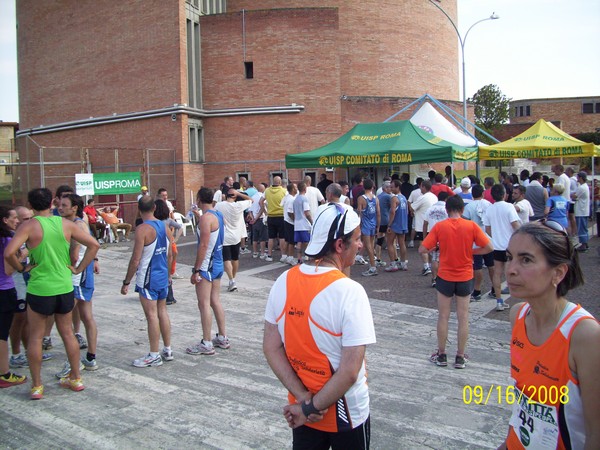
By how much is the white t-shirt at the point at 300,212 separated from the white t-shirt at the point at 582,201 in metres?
7.48

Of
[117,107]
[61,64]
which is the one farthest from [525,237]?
[61,64]

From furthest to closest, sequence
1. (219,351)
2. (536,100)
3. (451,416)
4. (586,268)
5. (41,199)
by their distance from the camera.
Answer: (536,100), (586,268), (219,351), (41,199), (451,416)

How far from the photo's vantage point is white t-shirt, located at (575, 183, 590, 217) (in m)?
14.5

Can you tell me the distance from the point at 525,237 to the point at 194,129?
24283mm

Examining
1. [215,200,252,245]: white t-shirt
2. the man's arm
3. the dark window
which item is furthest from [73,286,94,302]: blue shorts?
the dark window

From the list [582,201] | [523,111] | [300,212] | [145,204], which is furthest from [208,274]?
[523,111]

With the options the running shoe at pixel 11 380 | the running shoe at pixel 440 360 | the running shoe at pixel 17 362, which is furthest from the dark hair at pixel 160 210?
the running shoe at pixel 440 360

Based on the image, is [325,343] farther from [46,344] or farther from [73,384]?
[46,344]

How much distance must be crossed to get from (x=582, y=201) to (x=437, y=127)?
550 centimetres

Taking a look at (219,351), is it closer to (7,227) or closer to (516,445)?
(7,227)

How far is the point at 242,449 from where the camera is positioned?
14.3ft

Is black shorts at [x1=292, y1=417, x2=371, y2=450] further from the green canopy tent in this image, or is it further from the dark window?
the dark window

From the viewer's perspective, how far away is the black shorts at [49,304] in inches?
210

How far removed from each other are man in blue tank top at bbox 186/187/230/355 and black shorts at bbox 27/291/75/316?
1610 millimetres
